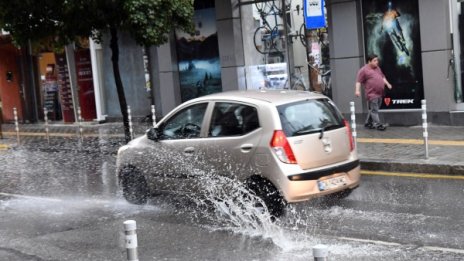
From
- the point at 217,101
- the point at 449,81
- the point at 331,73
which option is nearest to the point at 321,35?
the point at 331,73

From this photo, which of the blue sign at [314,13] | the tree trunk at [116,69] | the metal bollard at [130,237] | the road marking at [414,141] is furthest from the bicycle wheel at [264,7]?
the metal bollard at [130,237]

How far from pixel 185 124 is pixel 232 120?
2.88 feet

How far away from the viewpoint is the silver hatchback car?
25.1 ft

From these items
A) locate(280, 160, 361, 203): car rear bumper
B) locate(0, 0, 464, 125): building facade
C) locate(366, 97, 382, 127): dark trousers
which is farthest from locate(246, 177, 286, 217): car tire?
locate(0, 0, 464, 125): building facade

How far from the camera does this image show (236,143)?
7957mm

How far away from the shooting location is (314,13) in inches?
672

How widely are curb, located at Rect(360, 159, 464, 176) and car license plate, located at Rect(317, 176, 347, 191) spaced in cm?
291

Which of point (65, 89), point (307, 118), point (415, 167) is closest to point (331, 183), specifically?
point (307, 118)

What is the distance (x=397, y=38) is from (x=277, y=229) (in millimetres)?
9503

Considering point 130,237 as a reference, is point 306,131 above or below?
above

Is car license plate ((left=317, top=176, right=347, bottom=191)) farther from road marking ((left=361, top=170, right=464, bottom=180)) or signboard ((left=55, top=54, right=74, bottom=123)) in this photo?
signboard ((left=55, top=54, right=74, bottom=123))

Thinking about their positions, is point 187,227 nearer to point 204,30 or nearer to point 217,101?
point 217,101

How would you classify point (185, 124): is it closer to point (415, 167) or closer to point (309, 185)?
point (309, 185)

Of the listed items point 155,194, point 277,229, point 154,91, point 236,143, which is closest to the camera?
point 277,229
